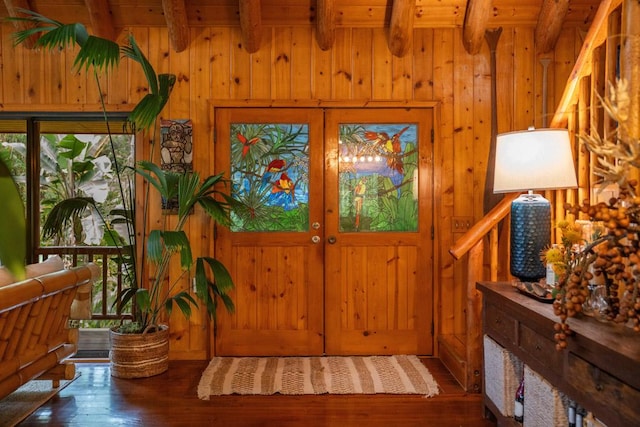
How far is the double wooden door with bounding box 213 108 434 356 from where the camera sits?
390 cm

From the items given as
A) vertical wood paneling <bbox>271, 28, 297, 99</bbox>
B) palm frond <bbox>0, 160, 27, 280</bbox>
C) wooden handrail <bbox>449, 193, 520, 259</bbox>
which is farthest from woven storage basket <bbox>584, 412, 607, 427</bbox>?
vertical wood paneling <bbox>271, 28, 297, 99</bbox>

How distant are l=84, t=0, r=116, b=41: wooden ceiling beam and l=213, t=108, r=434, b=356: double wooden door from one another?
1067 millimetres

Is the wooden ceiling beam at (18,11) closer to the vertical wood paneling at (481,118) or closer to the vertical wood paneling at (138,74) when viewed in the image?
the vertical wood paneling at (138,74)

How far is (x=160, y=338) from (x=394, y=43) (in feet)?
9.07

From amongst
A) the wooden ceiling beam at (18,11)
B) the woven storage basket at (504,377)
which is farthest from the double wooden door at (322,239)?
the wooden ceiling beam at (18,11)

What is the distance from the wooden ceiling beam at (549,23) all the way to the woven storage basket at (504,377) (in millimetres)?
2472

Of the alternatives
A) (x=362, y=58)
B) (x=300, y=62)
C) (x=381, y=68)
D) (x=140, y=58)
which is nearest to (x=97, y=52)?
(x=140, y=58)

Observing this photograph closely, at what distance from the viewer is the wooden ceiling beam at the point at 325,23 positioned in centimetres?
357

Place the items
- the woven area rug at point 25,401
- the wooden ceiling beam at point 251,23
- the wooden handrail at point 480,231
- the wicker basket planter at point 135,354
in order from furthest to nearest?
the wooden ceiling beam at point 251,23 → the wicker basket planter at point 135,354 → the wooden handrail at point 480,231 → the woven area rug at point 25,401

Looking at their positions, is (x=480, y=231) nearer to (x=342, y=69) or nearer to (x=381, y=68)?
(x=381, y=68)

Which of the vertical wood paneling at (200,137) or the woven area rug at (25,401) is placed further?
the vertical wood paneling at (200,137)

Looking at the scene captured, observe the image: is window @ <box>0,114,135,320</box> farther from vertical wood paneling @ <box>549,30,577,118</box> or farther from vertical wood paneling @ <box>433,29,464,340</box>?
vertical wood paneling @ <box>549,30,577,118</box>

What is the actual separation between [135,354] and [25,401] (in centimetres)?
68

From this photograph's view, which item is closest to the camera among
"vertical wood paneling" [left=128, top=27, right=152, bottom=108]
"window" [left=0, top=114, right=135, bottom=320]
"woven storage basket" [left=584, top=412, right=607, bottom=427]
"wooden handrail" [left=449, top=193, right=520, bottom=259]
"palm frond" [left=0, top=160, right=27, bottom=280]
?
"palm frond" [left=0, top=160, right=27, bottom=280]
